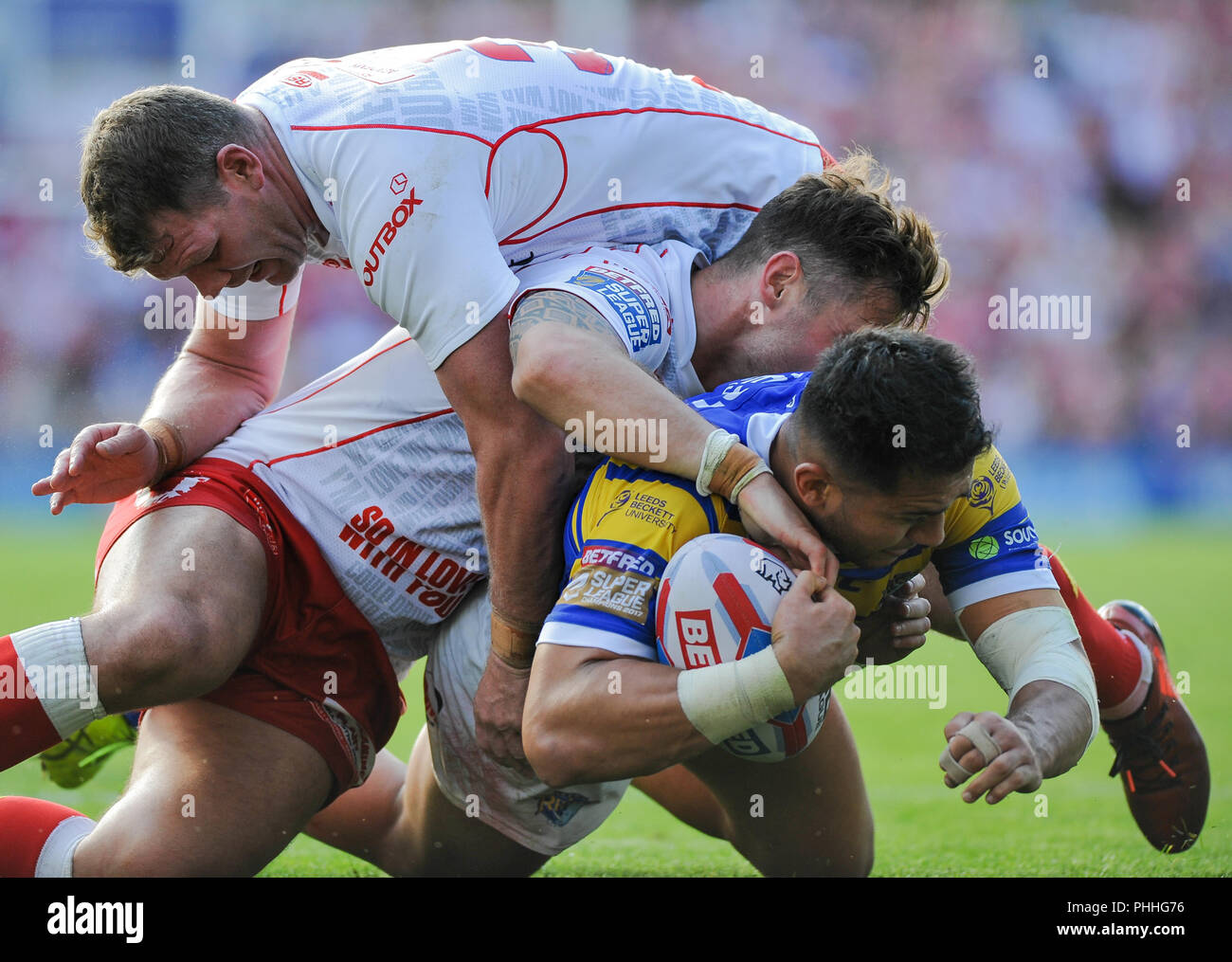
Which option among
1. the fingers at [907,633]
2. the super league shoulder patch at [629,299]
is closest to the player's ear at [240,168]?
the super league shoulder patch at [629,299]

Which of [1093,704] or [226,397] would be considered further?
[226,397]

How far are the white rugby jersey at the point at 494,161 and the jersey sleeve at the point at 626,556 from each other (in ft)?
Answer: 1.74

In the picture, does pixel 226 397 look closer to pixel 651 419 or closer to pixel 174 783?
pixel 174 783

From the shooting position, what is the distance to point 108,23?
47.9ft

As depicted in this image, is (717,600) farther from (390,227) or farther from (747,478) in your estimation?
(390,227)

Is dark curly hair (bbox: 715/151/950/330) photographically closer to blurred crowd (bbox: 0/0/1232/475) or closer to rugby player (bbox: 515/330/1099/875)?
rugby player (bbox: 515/330/1099/875)

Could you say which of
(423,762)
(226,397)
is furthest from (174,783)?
(226,397)

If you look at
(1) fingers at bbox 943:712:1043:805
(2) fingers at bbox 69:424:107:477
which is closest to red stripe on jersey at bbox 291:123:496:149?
(2) fingers at bbox 69:424:107:477

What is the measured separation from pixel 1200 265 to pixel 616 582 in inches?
615

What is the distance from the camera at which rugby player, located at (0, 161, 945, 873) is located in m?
3.10

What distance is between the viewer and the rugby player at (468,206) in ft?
9.98

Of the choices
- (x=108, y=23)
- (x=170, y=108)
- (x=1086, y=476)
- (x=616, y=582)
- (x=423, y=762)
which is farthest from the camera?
(x=1086, y=476)

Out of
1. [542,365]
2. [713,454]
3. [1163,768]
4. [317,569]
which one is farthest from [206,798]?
[1163,768]

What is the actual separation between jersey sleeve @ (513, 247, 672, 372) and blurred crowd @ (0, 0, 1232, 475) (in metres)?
11.3
